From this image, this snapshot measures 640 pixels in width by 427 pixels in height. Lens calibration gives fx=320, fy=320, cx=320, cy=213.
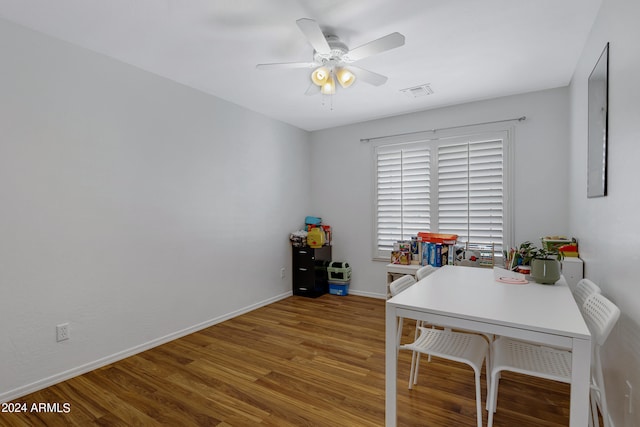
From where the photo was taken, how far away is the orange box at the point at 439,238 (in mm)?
3678

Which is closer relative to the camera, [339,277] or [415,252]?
[415,252]

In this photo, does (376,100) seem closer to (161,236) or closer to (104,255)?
(161,236)

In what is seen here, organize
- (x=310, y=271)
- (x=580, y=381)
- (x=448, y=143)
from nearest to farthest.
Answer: (x=580, y=381)
(x=448, y=143)
(x=310, y=271)

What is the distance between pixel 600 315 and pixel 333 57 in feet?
7.19

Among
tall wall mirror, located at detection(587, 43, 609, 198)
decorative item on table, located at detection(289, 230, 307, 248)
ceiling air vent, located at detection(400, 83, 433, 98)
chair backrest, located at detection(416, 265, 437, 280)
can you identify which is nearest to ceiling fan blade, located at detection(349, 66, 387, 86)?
ceiling air vent, located at detection(400, 83, 433, 98)

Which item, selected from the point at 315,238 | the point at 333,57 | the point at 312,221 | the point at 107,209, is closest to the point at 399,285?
the point at 333,57

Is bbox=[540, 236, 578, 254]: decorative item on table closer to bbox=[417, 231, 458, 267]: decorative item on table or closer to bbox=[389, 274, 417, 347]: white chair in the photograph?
bbox=[417, 231, 458, 267]: decorative item on table

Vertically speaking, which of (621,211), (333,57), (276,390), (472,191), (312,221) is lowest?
(276,390)

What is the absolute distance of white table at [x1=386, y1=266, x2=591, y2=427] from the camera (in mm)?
1227

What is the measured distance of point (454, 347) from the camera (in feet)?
5.81

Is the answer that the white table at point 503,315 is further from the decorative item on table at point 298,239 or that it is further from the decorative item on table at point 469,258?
the decorative item on table at point 298,239

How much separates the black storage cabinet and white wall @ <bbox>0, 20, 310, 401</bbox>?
80cm

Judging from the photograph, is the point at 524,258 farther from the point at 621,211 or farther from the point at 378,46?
the point at 378,46

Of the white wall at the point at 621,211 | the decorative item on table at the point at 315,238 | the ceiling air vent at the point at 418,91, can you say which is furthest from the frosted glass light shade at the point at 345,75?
the decorative item on table at the point at 315,238
